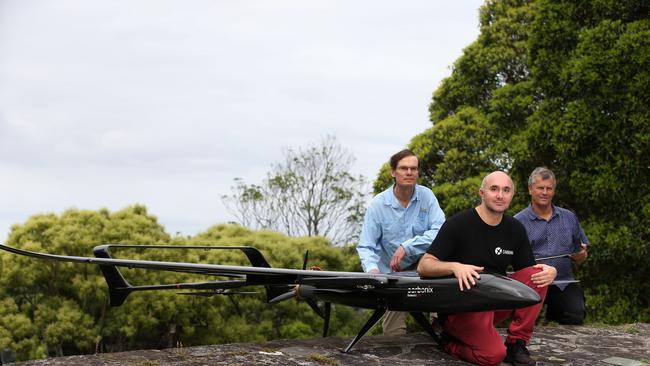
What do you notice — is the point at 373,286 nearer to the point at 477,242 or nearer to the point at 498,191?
the point at 477,242

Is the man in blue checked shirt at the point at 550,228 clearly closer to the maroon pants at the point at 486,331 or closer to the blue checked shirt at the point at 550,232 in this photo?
the blue checked shirt at the point at 550,232

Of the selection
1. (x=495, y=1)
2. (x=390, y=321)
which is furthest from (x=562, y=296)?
(x=495, y=1)

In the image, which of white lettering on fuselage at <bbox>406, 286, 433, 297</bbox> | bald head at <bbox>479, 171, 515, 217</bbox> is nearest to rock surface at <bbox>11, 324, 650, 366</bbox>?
white lettering on fuselage at <bbox>406, 286, 433, 297</bbox>

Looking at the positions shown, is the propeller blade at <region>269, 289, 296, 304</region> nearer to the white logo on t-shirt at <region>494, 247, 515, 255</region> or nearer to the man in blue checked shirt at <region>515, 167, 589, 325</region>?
the white logo on t-shirt at <region>494, 247, 515, 255</region>

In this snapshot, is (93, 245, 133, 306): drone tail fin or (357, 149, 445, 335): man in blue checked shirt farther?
(357, 149, 445, 335): man in blue checked shirt

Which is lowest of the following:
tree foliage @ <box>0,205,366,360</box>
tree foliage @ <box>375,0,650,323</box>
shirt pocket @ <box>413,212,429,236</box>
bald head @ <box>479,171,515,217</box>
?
tree foliage @ <box>0,205,366,360</box>

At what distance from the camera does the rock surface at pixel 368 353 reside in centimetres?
541

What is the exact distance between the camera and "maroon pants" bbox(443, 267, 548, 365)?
5473mm

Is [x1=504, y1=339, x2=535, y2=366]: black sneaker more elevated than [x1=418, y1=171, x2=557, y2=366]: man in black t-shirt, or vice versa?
[x1=418, y1=171, x2=557, y2=366]: man in black t-shirt

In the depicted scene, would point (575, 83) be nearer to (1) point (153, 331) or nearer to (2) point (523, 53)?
(2) point (523, 53)

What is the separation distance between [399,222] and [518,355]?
154cm

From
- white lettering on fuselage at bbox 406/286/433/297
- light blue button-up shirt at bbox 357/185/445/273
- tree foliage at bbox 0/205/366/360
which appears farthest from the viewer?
tree foliage at bbox 0/205/366/360

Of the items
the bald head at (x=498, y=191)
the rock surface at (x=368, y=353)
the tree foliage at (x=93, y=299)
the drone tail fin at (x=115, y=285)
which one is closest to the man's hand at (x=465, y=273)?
the bald head at (x=498, y=191)

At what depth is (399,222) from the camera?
21.1ft
